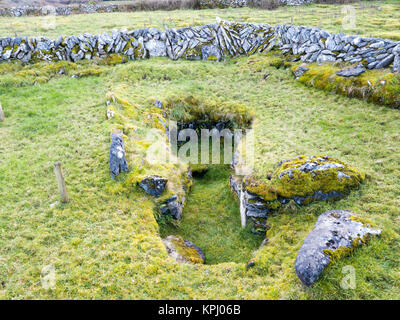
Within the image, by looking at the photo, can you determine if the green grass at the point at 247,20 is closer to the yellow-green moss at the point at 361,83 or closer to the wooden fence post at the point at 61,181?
the yellow-green moss at the point at 361,83

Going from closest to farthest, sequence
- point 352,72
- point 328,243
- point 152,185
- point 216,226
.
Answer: point 328,243 < point 152,185 < point 216,226 < point 352,72

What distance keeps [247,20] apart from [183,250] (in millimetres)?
27057

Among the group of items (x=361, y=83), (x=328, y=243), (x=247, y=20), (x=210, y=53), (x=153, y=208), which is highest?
(x=247, y=20)

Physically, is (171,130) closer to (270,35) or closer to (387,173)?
(387,173)

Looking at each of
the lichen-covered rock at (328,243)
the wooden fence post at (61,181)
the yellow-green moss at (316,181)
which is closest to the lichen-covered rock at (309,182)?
the yellow-green moss at (316,181)

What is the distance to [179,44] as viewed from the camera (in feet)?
78.0

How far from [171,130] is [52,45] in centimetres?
1424

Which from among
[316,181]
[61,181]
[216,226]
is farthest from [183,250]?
[316,181]

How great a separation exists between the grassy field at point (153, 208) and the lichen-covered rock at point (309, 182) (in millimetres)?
410

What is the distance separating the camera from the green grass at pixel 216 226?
988cm

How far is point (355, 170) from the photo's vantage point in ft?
32.3

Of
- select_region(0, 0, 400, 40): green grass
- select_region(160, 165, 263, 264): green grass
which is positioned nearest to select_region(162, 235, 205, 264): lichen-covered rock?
select_region(160, 165, 263, 264): green grass

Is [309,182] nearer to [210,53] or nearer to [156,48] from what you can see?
[210,53]
